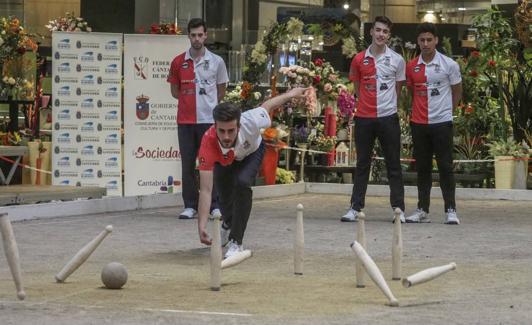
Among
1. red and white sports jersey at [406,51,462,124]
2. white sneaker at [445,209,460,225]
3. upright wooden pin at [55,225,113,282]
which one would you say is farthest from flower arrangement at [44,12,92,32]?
upright wooden pin at [55,225,113,282]

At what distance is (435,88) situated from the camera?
44.3 feet

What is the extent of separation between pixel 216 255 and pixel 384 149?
5.54 metres

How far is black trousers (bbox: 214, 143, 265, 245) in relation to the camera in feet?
33.6

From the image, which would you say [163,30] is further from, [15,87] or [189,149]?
[189,149]

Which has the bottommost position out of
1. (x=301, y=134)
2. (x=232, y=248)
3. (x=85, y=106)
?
(x=232, y=248)

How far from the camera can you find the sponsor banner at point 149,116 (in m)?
15.5

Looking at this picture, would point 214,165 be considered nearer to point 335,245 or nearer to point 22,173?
point 335,245

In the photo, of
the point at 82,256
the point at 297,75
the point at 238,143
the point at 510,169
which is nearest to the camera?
the point at 82,256

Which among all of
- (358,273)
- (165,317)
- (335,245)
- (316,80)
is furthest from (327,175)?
(165,317)

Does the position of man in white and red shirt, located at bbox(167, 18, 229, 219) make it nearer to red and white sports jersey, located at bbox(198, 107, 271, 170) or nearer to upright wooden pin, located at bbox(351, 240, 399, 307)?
red and white sports jersey, located at bbox(198, 107, 271, 170)

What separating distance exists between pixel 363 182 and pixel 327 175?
214 inches

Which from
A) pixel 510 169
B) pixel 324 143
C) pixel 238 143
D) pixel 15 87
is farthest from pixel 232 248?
pixel 324 143

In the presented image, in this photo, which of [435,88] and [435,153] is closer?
[435,88]

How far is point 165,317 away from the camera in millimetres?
7383
